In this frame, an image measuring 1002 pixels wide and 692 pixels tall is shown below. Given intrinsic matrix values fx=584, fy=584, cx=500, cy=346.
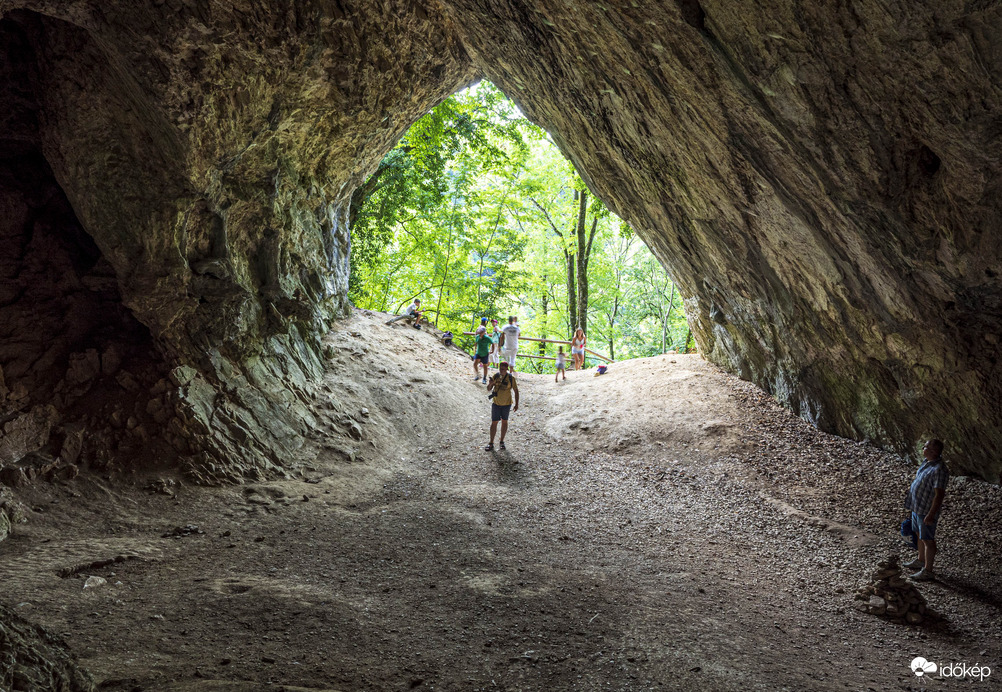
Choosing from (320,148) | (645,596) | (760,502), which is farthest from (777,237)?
(320,148)

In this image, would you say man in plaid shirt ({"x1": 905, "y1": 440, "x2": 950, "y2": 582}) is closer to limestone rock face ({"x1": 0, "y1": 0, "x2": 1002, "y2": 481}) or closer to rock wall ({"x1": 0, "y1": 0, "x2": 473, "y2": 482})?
limestone rock face ({"x1": 0, "y1": 0, "x2": 1002, "y2": 481})

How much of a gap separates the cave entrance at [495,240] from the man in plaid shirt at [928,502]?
13967 mm

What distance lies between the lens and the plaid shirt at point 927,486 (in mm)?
6668

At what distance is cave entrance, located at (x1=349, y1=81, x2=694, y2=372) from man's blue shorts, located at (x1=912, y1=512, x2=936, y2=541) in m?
14.3

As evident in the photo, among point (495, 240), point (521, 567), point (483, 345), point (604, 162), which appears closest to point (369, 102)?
point (604, 162)

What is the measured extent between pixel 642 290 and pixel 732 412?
16.2 metres

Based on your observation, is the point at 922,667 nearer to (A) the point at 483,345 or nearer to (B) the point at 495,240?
(A) the point at 483,345

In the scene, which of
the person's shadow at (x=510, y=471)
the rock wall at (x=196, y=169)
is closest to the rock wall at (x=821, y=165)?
the rock wall at (x=196, y=169)

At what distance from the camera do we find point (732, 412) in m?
12.0

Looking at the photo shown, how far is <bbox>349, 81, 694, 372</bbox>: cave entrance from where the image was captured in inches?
727

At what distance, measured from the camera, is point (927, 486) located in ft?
22.2

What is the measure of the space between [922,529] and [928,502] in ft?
1.09

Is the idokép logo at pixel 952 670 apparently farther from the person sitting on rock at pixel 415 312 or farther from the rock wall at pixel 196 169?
the person sitting on rock at pixel 415 312

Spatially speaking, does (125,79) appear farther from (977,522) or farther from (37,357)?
(977,522)
